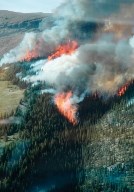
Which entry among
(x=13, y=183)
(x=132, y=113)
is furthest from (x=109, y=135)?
(x=13, y=183)

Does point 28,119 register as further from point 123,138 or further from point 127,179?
point 127,179

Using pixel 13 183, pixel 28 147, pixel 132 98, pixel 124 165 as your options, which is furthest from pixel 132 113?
pixel 13 183

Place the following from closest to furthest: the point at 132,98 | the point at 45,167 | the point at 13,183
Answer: the point at 13,183
the point at 45,167
the point at 132,98

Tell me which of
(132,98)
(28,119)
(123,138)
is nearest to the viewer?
(123,138)

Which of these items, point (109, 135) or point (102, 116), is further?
point (102, 116)

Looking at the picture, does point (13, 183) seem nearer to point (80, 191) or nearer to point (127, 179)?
point (80, 191)

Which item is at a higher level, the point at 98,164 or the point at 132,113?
the point at 132,113

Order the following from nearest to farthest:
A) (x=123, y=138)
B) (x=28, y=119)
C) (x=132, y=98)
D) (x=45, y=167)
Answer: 1. (x=45, y=167)
2. (x=123, y=138)
3. (x=28, y=119)
4. (x=132, y=98)

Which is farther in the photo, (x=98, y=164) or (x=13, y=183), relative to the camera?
(x=98, y=164)

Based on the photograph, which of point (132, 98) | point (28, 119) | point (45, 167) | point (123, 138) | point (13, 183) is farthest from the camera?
point (132, 98)
